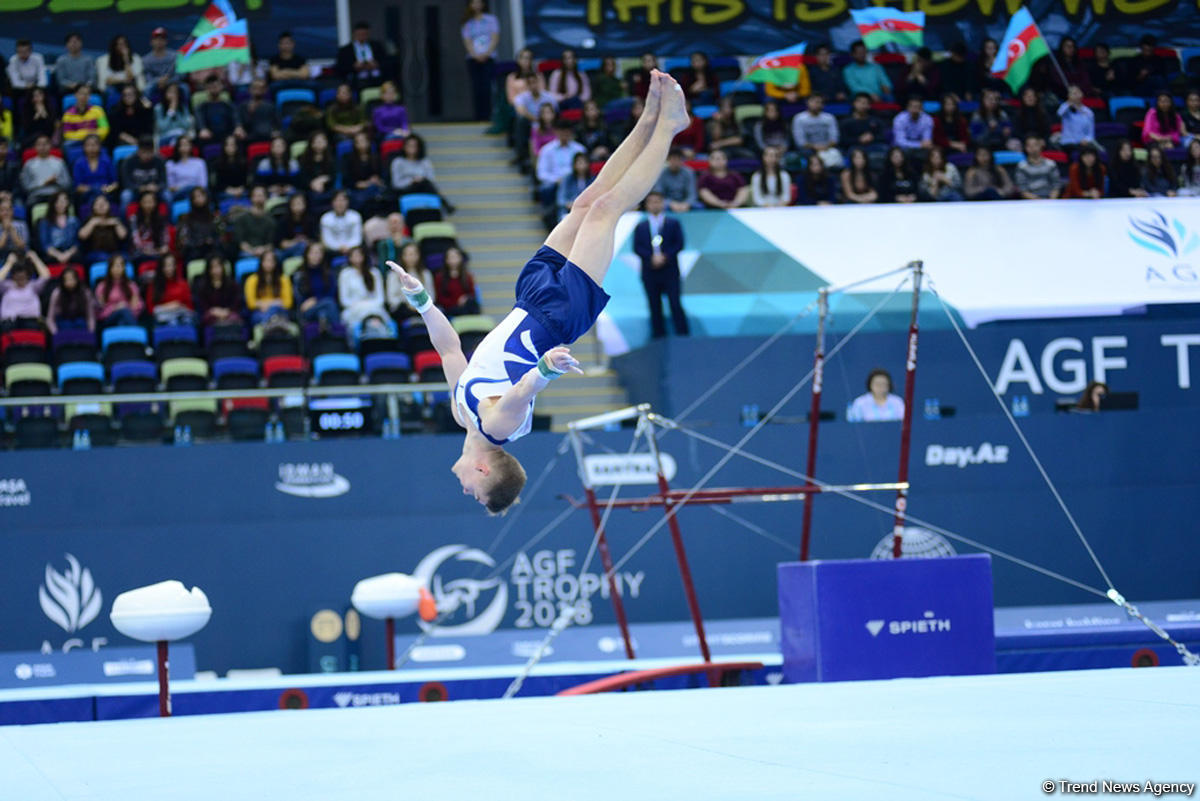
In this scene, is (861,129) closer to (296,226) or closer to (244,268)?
(296,226)

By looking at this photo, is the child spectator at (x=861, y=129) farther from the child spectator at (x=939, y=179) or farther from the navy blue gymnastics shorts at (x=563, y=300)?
the navy blue gymnastics shorts at (x=563, y=300)

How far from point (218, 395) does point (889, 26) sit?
990 centimetres

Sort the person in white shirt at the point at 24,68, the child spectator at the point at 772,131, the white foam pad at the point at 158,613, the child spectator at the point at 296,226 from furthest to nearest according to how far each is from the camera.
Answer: the person in white shirt at the point at 24,68, the child spectator at the point at 772,131, the child spectator at the point at 296,226, the white foam pad at the point at 158,613

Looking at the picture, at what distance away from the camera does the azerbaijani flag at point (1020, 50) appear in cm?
1539

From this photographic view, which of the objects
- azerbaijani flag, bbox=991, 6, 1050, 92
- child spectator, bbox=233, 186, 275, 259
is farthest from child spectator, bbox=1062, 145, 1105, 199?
child spectator, bbox=233, 186, 275, 259

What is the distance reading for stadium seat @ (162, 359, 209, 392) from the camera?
11445 mm

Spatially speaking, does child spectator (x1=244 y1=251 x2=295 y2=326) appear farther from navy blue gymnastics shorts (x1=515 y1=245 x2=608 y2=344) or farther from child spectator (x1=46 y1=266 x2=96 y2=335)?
navy blue gymnastics shorts (x1=515 y1=245 x2=608 y2=344)

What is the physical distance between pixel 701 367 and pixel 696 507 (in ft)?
4.00

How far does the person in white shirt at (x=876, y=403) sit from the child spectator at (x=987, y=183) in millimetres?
3336

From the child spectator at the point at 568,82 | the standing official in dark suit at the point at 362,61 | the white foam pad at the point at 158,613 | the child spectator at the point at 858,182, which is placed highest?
the standing official in dark suit at the point at 362,61

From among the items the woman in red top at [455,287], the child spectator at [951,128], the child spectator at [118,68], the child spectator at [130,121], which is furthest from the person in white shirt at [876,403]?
the child spectator at [118,68]

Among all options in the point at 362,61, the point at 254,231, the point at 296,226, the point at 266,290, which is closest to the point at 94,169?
the point at 254,231

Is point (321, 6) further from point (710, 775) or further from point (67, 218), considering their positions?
point (710, 775)

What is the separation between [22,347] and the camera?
1170 cm
